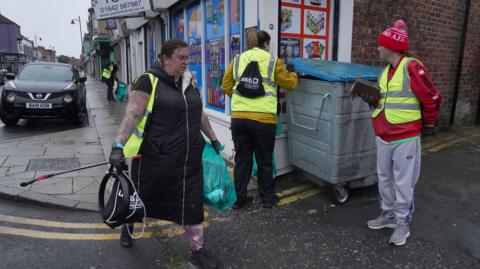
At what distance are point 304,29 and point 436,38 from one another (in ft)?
11.2

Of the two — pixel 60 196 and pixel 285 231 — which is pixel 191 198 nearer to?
pixel 285 231

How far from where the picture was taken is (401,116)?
3.16 metres

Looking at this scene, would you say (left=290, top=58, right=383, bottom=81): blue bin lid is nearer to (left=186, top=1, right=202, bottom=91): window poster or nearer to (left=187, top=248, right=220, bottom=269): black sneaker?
(left=187, top=248, right=220, bottom=269): black sneaker

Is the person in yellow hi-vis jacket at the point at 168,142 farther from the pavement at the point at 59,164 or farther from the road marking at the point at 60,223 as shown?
the pavement at the point at 59,164

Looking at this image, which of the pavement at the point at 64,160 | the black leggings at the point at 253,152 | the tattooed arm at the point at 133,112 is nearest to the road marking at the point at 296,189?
the black leggings at the point at 253,152

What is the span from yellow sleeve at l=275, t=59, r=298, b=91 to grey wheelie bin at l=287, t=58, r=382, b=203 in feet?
0.78

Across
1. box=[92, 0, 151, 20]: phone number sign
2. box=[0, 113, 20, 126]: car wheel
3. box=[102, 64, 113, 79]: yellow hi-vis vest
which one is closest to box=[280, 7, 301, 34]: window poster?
box=[92, 0, 151, 20]: phone number sign

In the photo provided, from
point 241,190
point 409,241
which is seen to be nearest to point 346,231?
point 409,241

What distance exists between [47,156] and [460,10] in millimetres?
7904

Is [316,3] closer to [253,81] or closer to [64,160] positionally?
[253,81]

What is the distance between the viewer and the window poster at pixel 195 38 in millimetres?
6930

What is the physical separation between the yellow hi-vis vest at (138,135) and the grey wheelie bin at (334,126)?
1.88 meters

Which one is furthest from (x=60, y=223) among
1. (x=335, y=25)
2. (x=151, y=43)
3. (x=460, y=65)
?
(x=151, y=43)

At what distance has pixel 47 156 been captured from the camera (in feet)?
20.0
